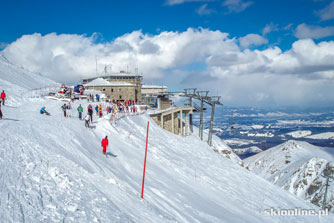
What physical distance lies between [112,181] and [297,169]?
162ft

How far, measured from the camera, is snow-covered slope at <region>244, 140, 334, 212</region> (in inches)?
1623

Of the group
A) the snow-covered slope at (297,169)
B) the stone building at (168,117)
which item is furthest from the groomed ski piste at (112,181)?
the snow-covered slope at (297,169)

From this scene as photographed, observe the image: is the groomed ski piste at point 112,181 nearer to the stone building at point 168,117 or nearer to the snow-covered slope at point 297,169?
the stone building at point 168,117

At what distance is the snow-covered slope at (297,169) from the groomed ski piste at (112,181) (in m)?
27.4

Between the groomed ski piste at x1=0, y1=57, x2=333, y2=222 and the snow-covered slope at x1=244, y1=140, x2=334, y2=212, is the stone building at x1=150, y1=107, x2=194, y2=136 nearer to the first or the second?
the groomed ski piste at x1=0, y1=57, x2=333, y2=222

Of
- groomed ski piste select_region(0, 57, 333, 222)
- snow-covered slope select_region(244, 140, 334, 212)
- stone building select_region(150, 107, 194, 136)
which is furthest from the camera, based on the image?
snow-covered slope select_region(244, 140, 334, 212)

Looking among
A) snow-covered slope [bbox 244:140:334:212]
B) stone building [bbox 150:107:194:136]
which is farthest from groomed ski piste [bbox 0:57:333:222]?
snow-covered slope [bbox 244:140:334:212]

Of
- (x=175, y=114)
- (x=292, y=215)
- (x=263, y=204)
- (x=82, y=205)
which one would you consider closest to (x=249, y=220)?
(x=263, y=204)

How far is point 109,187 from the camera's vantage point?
9.59 metres

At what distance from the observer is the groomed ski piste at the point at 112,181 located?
723 centimetres

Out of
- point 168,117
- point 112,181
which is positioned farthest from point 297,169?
point 112,181

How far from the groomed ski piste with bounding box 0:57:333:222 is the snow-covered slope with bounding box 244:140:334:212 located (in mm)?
27375

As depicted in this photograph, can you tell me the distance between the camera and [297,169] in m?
49.4

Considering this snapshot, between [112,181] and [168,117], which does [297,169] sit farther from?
[112,181]
